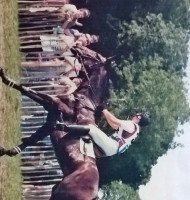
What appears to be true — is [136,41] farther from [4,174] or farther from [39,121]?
[4,174]

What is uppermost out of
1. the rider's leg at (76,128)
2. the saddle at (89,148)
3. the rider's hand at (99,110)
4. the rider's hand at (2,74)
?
the rider's hand at (2,74)

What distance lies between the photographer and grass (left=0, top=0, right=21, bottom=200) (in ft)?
35.3

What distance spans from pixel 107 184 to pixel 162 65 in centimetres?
322

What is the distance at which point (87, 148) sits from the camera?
13031 mm

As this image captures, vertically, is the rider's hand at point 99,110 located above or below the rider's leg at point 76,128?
above

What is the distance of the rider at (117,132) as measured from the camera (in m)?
13.1

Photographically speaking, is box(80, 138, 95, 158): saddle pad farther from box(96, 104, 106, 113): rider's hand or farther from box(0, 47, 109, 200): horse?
box(96, 104, 106, 113): rider's hand

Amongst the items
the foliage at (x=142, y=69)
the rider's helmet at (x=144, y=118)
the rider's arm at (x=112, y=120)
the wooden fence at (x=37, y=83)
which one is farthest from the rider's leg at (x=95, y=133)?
the rider's helmet at (x=144, y=118)

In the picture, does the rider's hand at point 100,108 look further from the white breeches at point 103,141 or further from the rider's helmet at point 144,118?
the rider's helmet at point 144,118

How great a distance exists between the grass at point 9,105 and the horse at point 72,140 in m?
0.57

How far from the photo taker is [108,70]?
13.8 metres

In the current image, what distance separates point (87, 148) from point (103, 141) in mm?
406

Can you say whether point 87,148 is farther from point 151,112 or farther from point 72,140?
point 151,112

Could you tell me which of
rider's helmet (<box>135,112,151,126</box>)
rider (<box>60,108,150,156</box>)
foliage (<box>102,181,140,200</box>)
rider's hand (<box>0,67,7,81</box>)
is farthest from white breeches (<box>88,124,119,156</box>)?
rider's hand (<box>0,67,7,81</box>)
